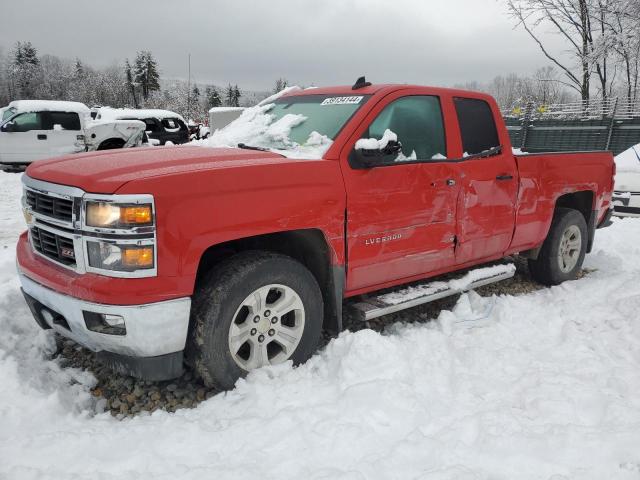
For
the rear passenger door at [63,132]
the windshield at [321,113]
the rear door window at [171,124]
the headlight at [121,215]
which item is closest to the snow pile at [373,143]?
the windshield at [321,113]

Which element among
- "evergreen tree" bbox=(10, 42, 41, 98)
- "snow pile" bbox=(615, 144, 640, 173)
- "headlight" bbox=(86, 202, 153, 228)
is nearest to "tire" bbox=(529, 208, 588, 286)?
"snow pile" bbox=(615, 144, 640, 173)

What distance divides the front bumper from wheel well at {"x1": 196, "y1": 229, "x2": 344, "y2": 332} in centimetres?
45

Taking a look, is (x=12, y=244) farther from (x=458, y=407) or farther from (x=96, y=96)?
(x=96, y=96)

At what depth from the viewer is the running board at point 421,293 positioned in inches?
138

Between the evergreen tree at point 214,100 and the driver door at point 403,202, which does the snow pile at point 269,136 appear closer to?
the driver door at point 403,202

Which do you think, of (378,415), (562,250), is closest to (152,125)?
(562,250)

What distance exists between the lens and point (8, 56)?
9144 centimetres

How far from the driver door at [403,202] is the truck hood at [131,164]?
632mm

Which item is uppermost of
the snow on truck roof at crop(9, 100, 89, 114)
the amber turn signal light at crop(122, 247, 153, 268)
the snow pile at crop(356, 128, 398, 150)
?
the snow on truck roof at crop(9, 100, 89, 114)

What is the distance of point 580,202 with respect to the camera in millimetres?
5414

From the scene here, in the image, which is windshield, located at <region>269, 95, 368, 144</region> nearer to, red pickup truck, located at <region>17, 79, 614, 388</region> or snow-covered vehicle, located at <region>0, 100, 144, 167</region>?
red pickup truck, located at <region>17, 79, 614, 388</region>

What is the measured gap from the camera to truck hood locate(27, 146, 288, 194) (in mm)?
2570

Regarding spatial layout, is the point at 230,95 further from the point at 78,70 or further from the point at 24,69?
the point at 78,70

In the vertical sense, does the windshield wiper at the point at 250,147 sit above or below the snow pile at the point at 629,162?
above
